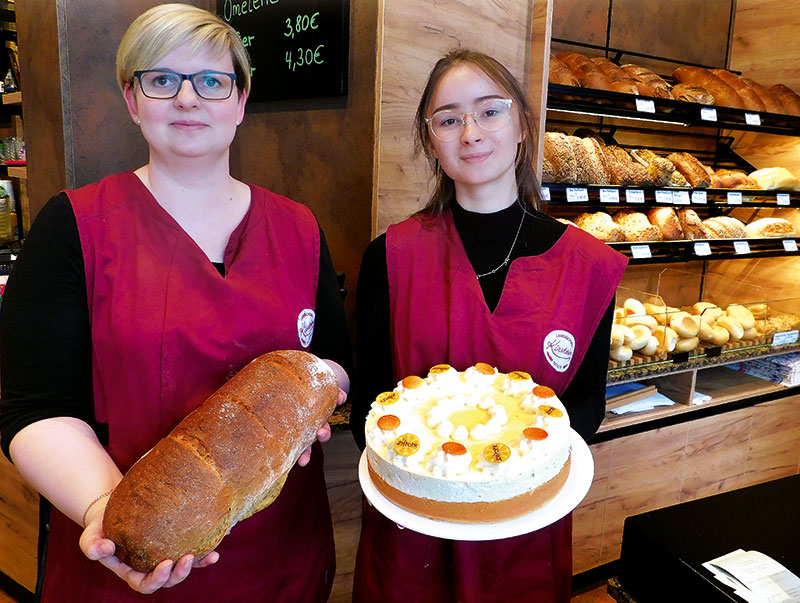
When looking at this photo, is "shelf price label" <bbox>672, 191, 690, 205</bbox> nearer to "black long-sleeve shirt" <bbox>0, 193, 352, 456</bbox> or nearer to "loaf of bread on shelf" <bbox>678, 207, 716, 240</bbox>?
"loaf of bread on shelf" <bbox>678, 207, 716, 240</bbox>

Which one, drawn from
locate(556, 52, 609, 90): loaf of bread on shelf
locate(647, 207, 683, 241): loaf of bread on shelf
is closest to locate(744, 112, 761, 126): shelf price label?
locate(647, 207, 683, 241): loaf of bread on shelf

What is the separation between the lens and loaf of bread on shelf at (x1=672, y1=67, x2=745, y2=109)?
315 cm

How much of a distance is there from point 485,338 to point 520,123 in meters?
0.53

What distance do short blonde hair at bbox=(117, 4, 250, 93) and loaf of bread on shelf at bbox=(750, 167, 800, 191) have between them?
3.28 m

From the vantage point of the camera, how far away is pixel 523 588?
1.47 m

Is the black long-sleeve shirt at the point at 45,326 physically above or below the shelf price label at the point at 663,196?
below

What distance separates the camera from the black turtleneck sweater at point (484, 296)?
4.95ft

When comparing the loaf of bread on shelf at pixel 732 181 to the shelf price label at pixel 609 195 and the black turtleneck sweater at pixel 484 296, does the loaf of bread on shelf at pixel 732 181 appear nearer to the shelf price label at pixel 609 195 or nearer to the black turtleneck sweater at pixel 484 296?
the shelf price label at pixel 609 195

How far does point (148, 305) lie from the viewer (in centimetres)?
116

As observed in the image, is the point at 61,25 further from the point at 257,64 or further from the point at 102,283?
the point at 102,283

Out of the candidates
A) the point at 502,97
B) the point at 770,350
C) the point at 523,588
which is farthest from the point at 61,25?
the point at 770,350

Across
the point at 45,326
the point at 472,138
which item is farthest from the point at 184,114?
the point at 472,138

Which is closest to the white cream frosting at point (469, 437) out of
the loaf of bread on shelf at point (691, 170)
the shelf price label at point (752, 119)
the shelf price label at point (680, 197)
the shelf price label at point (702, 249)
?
the shelf price label at point (680, 197)

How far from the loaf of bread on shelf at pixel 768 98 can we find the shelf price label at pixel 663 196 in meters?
0.90
